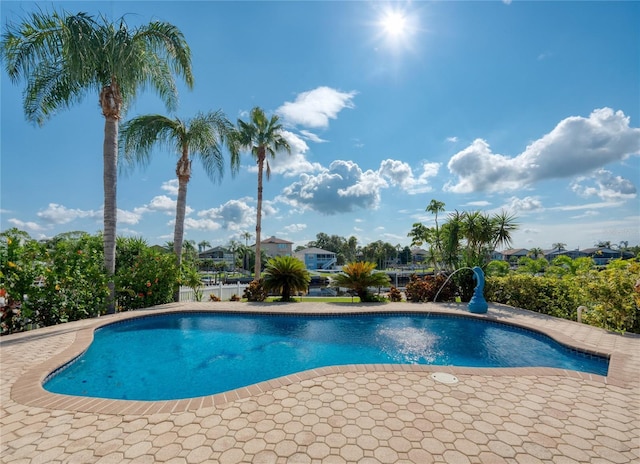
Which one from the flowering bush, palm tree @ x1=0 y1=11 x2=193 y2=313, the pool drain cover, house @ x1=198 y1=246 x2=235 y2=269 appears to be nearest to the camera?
the pool drain cover

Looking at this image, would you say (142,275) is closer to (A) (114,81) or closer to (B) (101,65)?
(A) (114,81)

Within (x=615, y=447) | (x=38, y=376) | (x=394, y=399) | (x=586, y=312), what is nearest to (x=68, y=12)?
(x=38, y=376)

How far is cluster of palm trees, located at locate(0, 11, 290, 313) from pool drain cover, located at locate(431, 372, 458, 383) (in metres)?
10.3

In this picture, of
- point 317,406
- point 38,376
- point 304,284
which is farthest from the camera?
point 304,284

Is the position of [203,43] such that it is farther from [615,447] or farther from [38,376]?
[615,447]

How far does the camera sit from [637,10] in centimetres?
616

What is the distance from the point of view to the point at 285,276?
12797 mm

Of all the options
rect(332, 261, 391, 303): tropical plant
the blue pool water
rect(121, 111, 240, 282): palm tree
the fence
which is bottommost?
the blue pool water

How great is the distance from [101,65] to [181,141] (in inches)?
164

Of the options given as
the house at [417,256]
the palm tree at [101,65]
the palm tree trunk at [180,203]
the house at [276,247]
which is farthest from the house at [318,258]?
the palm tree at [101,65]

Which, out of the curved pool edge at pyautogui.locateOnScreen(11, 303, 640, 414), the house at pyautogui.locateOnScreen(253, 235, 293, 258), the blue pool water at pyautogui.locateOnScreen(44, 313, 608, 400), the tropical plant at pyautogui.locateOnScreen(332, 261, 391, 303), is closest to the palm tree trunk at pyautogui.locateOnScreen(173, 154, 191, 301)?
the blue pool water at pyautogui.locateOnScreen(44, 313, 608, 400)

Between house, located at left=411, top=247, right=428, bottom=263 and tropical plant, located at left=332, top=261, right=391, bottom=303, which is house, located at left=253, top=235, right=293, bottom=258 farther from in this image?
tropical plant, located at left=332, top=261, right=391, bottom=303

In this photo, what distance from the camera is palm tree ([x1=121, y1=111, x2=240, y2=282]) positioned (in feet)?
39.4

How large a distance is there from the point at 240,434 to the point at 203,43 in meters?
12.0
